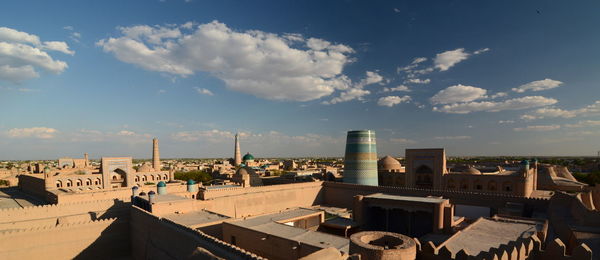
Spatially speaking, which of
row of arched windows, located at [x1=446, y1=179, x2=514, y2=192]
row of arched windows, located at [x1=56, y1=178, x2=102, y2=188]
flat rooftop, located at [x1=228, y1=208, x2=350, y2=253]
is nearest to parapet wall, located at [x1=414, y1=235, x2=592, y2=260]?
flat rooftop, located at [x1=228, y1=208, x2=350, y2=253]

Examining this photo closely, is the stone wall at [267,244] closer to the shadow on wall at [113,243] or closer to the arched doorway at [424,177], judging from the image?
the shadow on wall at [113,243]

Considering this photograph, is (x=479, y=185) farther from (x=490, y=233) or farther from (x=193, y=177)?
(x=193, y=177)

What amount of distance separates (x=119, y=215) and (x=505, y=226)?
924 inches

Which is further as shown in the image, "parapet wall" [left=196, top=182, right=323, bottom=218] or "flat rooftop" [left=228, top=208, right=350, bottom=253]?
"parapet wall" [left=196, top=182, right=323, bottom=218]

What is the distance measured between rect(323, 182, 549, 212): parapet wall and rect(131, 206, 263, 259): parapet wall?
19012 millimetres

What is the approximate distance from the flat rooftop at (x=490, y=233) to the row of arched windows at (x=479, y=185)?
49.4ft

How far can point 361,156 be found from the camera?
31469mm

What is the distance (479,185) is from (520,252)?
80.6 feet

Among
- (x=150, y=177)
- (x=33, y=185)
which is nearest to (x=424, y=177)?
(x=150, y=177)

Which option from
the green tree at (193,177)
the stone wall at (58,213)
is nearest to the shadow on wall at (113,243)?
the stone wall at (58,213)

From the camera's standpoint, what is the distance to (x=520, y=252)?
9.00 metres

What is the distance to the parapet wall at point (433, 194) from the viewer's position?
2058cm

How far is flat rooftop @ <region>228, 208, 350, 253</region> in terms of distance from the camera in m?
14.2

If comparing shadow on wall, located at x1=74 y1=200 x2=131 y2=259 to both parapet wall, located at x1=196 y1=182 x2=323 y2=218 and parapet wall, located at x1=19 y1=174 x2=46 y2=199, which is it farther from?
parapet wall, located at x1=19 y1=174 x2=46 y2=199
